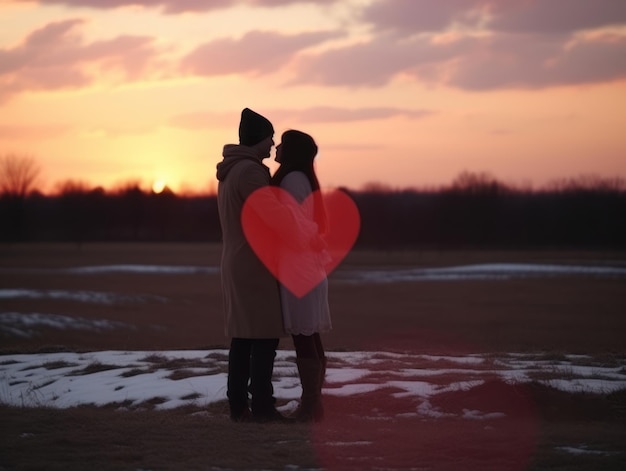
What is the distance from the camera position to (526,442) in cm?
566

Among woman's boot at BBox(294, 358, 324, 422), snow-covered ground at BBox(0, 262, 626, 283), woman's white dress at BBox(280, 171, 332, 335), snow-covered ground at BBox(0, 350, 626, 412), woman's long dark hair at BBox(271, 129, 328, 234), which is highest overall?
woman's long dark hair at BBox(271, 129, 328, 234)

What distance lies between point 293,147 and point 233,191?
0.55 meters

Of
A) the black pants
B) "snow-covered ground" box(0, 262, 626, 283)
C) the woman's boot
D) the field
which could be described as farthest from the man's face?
"snow-covered ground" box(0, 262, 626, 283)

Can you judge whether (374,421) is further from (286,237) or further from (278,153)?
(278,153)

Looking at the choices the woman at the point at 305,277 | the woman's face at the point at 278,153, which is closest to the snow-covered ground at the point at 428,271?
the woman's face at the point at 278,153

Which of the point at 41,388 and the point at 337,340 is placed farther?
the point at 337,340

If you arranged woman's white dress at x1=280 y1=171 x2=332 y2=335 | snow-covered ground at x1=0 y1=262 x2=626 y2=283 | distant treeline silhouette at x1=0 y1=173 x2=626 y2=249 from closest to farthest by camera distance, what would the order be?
1. woman's white dress at x1=280 y1=171 x2=332 y2=335
2. snow-covered ground at x1=0 y1=262 x2=626 y2=283
3. distant treeline silhouette at x1=0 y1=173 x2=626 y2=249

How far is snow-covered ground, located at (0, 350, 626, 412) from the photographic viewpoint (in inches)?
313

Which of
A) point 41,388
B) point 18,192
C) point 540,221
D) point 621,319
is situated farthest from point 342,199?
point 41,388

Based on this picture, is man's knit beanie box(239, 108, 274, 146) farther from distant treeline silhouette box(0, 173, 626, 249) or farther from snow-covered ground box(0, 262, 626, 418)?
distant treeline silhouette box(0, 173, 626, 249)

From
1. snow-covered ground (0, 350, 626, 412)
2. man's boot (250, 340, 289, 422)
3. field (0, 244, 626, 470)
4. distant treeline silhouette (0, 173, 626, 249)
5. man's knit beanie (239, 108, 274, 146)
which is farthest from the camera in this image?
distant treeline silhouette (0, 173, 626, 249)

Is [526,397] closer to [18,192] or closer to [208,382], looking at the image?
[208,382]

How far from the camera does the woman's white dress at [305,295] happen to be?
6773mm

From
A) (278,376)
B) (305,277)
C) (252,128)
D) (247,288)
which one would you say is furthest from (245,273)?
(278,376)
